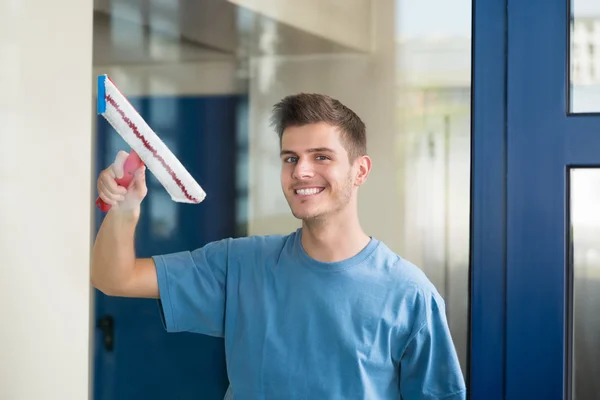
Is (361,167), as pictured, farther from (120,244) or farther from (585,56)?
(585,56)

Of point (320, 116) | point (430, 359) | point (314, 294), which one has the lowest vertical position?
point (430, 359)

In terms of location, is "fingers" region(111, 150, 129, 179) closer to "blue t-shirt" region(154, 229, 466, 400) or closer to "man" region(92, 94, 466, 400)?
"man" region(92, 94, 466, 400)

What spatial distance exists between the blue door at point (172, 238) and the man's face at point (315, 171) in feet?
3.42

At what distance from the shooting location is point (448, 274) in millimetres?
1942

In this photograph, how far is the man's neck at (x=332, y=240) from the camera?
54.0 inches

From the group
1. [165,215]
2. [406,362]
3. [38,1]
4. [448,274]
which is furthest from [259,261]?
[165,215]

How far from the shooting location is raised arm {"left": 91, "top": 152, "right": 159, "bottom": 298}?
119cm

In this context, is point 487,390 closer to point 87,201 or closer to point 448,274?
point 448,274

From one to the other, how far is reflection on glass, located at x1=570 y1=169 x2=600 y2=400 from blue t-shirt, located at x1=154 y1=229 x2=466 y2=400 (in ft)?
1.78

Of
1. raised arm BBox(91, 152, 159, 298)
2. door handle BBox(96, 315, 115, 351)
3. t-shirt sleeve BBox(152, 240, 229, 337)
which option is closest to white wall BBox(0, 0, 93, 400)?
raised arm BBox(91, 152, 159, 298)

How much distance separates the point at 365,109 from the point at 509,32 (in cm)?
48

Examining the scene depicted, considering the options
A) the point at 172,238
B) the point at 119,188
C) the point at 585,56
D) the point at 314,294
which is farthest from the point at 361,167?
the point at 172,238

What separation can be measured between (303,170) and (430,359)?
1.27 ft

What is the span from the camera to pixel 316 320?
1351 millimetres
